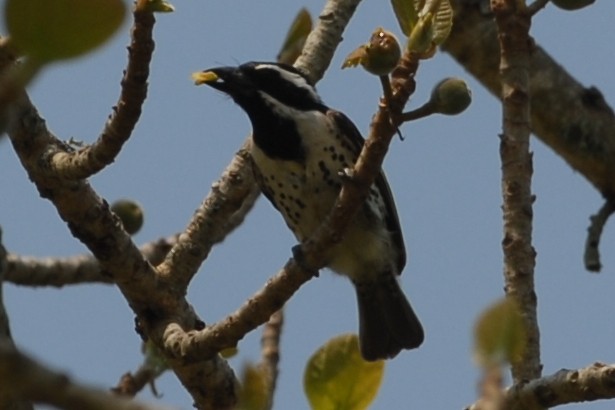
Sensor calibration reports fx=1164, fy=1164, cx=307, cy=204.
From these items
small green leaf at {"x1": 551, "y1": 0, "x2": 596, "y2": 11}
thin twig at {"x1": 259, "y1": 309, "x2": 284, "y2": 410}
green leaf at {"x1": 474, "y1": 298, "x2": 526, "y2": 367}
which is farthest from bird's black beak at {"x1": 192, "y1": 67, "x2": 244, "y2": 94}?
green leaf at {"x1": 474, "y1": 298, "x2": 526, "y2": 367}

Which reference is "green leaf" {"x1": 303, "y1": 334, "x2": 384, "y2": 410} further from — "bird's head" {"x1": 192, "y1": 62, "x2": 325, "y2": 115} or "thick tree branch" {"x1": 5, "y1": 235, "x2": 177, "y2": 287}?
"bird's head" {"x1": 192, "y1": 62, "x2": 325, "y2": 115}

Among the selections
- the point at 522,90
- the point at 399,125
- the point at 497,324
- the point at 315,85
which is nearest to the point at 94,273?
the point at 315,85

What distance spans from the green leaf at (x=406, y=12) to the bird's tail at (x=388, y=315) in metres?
3.35

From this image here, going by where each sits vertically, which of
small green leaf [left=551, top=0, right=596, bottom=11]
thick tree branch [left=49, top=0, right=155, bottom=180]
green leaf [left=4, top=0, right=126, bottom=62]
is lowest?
green leaf [left=4, top=0, right=126, bottom=62]

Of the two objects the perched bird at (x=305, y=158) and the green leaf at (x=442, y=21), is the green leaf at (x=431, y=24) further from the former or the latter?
the perched bird at (x=305, y=158)

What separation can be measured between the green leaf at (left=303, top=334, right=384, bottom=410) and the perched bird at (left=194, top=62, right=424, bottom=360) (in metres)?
2.57

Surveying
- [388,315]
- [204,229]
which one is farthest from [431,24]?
[388,315]

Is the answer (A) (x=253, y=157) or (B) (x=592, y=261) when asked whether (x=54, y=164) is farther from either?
(B) (x=592, y=261)

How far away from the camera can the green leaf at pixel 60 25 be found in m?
0.66

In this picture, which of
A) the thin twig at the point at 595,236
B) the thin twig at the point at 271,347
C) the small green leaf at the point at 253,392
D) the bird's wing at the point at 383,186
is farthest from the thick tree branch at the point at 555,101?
the small green leaf at the point at 253,392

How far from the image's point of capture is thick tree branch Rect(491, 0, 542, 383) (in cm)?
297

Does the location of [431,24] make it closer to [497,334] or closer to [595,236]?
[497,334]

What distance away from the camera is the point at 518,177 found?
322 cm

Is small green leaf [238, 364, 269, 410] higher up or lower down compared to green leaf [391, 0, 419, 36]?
lower down
